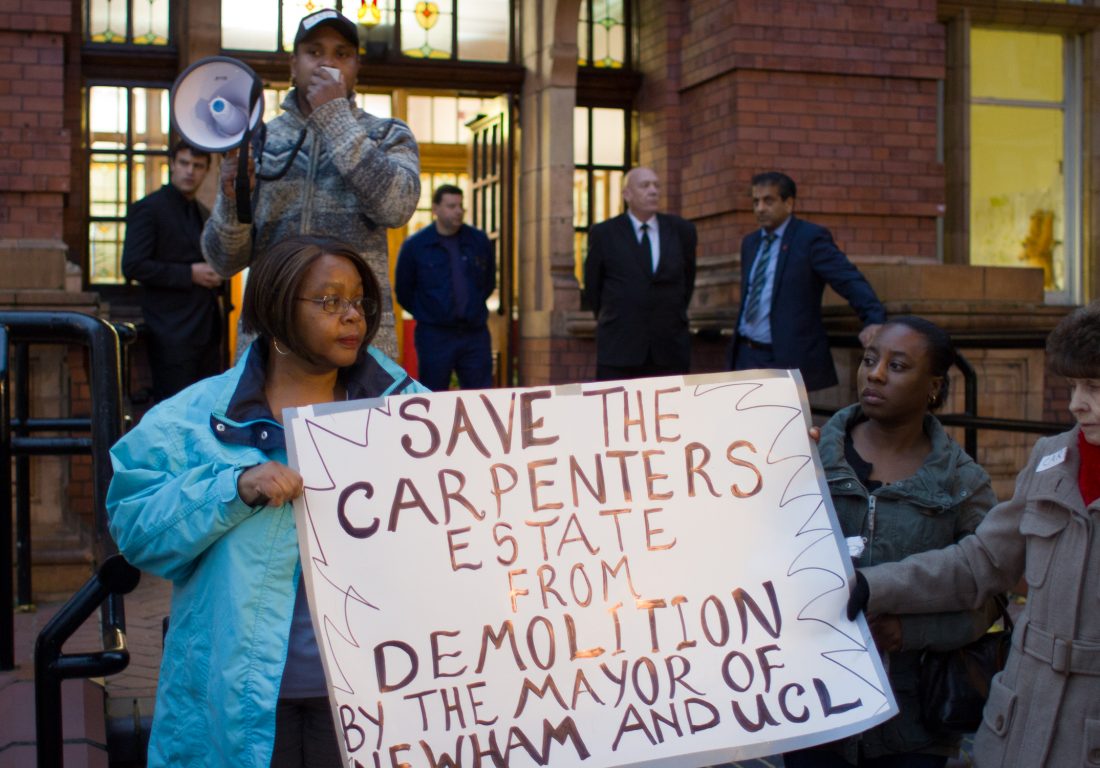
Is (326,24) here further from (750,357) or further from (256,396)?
(750,357)

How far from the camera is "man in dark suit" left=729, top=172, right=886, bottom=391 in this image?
22.2ft

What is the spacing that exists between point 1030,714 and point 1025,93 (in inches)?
346

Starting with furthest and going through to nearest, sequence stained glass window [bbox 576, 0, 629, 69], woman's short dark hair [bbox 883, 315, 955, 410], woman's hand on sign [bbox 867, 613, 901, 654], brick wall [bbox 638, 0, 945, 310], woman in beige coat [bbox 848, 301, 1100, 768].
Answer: stained glass window [bbox 576, 0, 629, 69] → brick wall [bbox 638, 0, 945, 310] → woman's short dark hair [bbox 883, 315, 955, 410] → woman's hand on sign [bbox 867, 613, 901, 654] → woman in beige coat [bbox 848, 301, 1100, 768]

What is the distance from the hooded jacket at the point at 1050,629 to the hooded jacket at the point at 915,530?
0.20 metres

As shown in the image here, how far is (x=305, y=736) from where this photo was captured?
2521 mm

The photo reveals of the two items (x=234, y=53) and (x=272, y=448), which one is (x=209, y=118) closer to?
(x=272, y=448)

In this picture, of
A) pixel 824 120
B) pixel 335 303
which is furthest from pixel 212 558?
pixel 824 120

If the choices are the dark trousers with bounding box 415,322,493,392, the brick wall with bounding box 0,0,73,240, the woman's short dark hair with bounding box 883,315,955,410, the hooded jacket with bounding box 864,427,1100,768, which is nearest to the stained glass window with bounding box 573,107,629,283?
the dark trousers with bounding box 415,322,493,392

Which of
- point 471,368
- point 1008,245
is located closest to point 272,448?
point 471,368

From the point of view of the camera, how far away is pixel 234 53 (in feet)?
30.0

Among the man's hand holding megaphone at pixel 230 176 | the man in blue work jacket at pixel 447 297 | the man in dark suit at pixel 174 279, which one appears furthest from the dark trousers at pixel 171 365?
the man's hand holding megaphone at pixel 230 176

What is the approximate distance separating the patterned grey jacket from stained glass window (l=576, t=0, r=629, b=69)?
631cm

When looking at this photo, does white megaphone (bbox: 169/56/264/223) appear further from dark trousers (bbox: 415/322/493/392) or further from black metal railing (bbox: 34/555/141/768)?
dark trousers (bbox: 415/322/493/392)

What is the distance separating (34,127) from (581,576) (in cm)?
582
